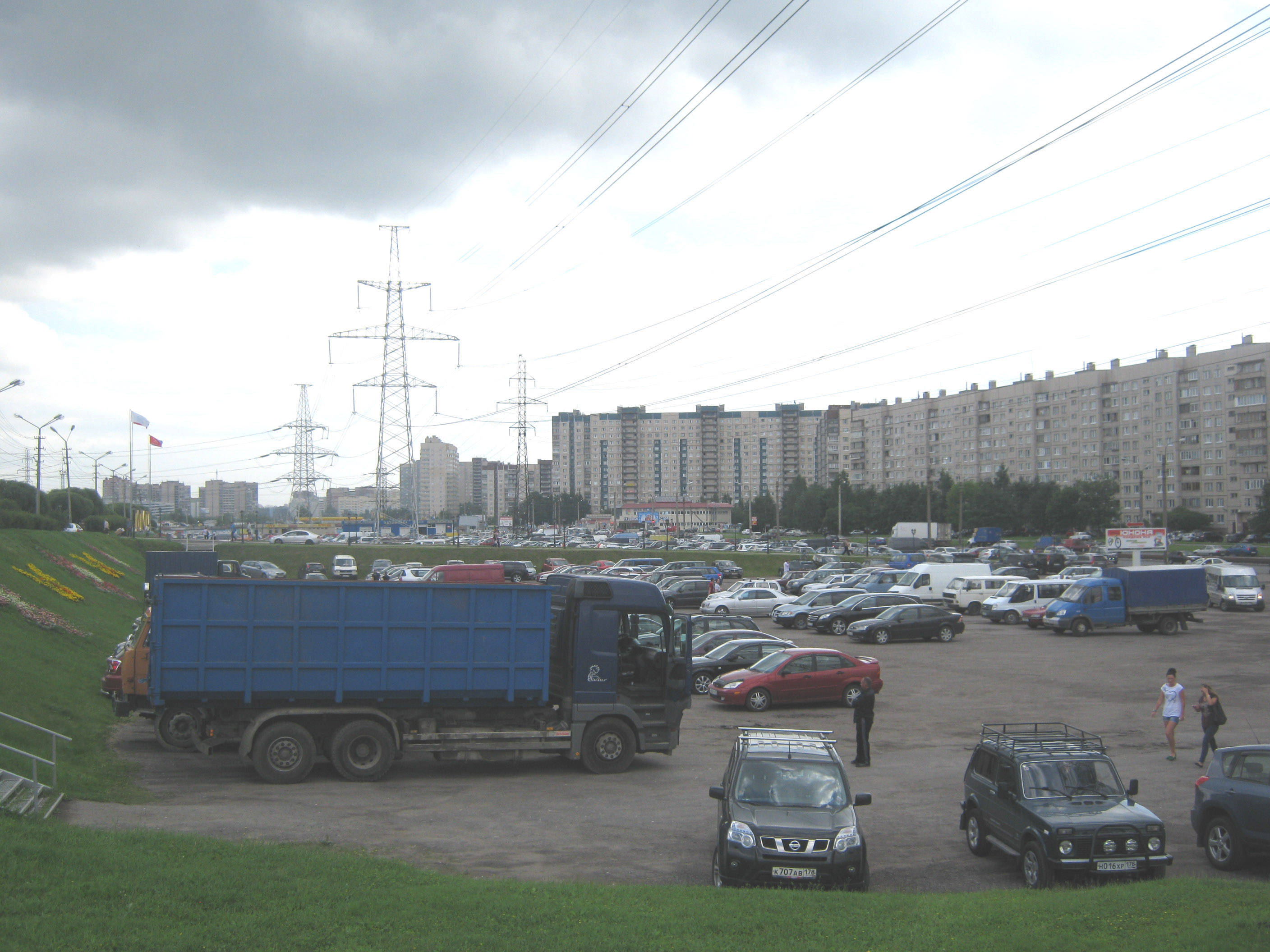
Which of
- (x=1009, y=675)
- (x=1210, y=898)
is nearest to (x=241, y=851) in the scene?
(x=1210, y=898)

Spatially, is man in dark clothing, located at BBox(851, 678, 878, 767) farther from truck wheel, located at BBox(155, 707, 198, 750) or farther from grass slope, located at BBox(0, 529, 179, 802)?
grass slope, located at BBox(0, 529, 179, 802)

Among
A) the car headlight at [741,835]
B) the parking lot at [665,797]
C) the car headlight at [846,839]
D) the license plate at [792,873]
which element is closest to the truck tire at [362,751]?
the parking lot at [665,797]

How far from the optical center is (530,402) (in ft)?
246

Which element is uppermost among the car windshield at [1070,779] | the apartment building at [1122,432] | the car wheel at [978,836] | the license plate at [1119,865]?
the apartment building at [1122,432]

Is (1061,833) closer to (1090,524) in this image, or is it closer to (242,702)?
(242,702)

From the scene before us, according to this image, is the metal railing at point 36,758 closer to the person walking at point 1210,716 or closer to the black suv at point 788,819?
the black suv at point 788,819

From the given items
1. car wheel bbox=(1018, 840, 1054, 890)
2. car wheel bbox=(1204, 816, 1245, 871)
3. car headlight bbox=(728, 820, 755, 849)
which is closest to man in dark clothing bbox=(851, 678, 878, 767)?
car wheel bbox=(1204, 816, 1245, 871)

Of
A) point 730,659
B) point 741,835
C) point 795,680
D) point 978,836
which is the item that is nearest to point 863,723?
point 978,836

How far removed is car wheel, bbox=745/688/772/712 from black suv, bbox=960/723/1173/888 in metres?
10.2

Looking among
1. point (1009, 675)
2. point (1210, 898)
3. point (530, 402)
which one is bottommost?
point (1009, 675)

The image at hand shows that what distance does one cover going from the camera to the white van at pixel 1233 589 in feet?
138

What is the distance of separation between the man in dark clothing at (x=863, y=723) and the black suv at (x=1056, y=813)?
13.5 ft

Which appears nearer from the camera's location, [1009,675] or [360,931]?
[360,931]

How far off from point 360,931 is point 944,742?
14.1 m
